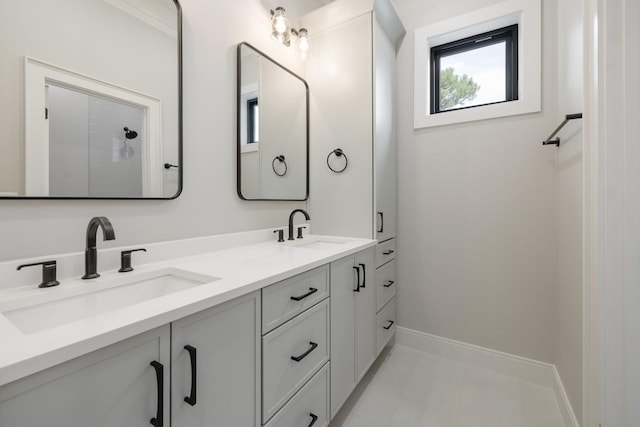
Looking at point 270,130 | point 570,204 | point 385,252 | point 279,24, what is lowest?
point 385,252

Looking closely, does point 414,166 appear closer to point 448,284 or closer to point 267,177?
point 448,284

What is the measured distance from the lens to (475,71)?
6.69 feet

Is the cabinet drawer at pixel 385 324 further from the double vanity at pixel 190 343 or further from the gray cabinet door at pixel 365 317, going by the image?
the double vanity at pixel 190 343

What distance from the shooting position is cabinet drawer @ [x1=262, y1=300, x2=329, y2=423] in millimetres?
938

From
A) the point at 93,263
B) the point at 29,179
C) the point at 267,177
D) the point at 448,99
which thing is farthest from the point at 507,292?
the point at 29,179

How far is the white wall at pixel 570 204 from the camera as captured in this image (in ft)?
4.00

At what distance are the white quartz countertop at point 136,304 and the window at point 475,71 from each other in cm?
150

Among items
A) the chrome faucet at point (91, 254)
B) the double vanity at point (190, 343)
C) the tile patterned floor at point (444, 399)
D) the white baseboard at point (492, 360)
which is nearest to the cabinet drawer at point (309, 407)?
the double vanity at point (190, 343)

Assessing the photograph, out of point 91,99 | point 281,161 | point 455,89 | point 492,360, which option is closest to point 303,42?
point 281,161

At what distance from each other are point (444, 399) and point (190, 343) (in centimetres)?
158

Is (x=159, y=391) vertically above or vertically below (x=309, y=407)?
above

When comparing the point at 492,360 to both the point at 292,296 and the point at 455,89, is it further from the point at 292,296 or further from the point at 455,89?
the point at 455,89

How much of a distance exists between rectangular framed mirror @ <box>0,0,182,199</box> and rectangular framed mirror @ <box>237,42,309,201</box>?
379mm

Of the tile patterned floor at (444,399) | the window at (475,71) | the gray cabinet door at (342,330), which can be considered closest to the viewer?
the gray cabinet door at (342,330)
